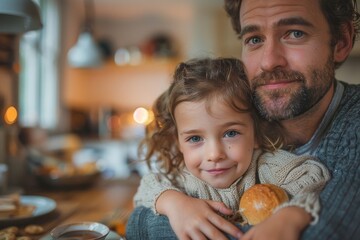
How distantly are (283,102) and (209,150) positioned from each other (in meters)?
0.21

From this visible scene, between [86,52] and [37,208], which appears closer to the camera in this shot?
[37,208]

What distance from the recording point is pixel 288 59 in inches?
35.0

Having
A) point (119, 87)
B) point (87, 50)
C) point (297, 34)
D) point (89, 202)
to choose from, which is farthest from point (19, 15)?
point (119, 87)

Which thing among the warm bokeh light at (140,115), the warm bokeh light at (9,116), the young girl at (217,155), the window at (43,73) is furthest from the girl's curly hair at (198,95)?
the warm bokeh light at (140,115)

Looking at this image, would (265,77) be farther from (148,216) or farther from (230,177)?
(148,216)

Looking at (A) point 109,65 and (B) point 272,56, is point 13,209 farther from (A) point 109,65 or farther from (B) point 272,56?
(A) point 109,65

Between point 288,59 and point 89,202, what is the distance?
0.87m

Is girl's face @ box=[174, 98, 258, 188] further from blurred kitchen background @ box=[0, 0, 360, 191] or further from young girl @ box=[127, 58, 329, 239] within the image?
blurred kitchen background @ box=[0, 0, 360, 191]

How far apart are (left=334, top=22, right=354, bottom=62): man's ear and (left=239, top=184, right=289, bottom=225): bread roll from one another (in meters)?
0.45

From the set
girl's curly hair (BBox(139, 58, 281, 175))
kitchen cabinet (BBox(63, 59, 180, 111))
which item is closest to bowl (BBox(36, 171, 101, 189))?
girl's curly hair (BBox(139, 58, 281, 175))

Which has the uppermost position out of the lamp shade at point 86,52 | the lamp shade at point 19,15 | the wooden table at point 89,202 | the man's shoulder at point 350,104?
the lamp shade at point 86,52

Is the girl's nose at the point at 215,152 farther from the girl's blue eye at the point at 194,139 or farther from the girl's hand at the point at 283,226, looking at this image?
the girl's hand at the point at 283,226

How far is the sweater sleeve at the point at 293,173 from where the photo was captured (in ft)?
2.61

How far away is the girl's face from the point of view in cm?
87
